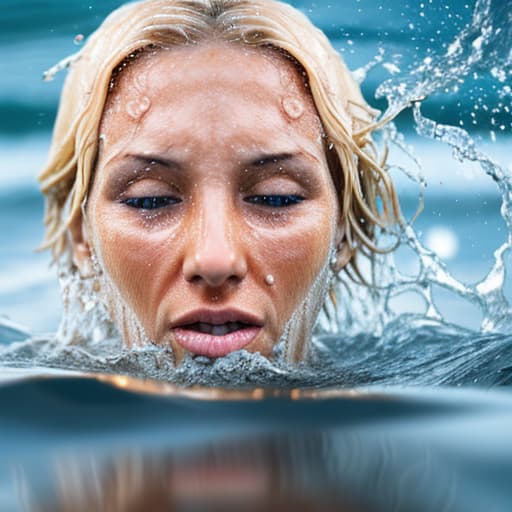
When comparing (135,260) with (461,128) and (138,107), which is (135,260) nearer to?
(138,107)

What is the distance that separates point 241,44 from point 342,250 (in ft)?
2.00

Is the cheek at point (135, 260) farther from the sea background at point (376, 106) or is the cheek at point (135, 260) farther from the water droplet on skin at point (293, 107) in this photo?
the sea background at point (376, 106)

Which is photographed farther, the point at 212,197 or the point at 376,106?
the point at 376,106

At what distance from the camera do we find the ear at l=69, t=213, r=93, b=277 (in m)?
2.31

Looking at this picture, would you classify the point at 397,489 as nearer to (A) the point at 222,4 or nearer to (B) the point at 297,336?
(B) the point at 297,336

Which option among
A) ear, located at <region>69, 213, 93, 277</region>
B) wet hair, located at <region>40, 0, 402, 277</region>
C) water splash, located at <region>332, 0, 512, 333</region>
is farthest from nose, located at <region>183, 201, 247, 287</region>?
water splash, located at <region>332, 0, 512, 333</region>

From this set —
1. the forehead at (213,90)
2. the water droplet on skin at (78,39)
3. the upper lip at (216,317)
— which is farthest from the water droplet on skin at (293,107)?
the water droplet on skin at (78,39)

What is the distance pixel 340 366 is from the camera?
7.55 ft

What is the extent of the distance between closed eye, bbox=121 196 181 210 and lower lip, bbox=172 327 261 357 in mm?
281

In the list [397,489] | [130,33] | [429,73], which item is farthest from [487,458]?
[429,73]

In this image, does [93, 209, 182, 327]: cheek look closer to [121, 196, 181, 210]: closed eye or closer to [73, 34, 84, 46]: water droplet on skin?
[121, 196, 181, 210]: closed eye

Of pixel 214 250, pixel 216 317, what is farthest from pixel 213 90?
pixel 216 317

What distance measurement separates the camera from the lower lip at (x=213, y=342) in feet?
6.25

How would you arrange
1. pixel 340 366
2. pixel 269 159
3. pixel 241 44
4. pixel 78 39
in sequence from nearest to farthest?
pixel 269 159 < pixel 241 44 < pixel 340 366 < pixel 78 39
